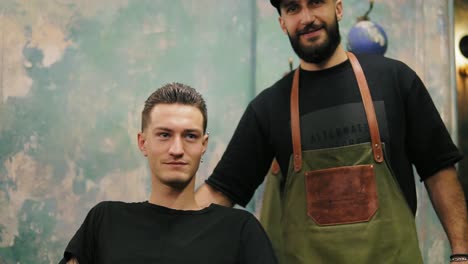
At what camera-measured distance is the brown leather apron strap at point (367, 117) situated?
201 cm

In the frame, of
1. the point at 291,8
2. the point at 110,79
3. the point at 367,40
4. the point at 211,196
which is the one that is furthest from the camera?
the point at 110,79

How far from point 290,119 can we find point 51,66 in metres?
1.24

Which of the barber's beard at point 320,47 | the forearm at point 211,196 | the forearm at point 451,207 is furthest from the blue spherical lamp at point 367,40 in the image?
the forearm at point 211,196

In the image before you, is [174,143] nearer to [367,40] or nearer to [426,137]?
[426,137]

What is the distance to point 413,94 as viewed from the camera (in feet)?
6.77

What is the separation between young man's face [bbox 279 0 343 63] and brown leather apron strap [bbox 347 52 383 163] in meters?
0.13

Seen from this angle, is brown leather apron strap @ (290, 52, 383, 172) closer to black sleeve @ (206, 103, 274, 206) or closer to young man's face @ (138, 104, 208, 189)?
black sleeve @ (206, 103, 274, 206)

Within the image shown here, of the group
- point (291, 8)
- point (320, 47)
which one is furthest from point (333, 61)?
point (291, 8)

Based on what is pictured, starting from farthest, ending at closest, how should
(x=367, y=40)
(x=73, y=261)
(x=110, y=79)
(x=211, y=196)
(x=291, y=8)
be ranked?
(x=110, y=79) → (x=367, y=40) → (x=211, y=196) → (x=291, y=8) → (x=73, y=261)

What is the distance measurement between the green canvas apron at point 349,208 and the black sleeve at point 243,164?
164mm

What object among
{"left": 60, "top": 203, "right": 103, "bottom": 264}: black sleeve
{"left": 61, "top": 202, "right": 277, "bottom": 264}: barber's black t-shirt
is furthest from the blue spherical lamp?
{"left": 60, "top": 203, "right": 103, "bottom": 264}: black sleeve

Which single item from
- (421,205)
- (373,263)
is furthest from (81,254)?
(421,205)

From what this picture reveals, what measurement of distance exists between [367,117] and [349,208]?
0.31m

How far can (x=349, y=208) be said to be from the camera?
78.9 inches
